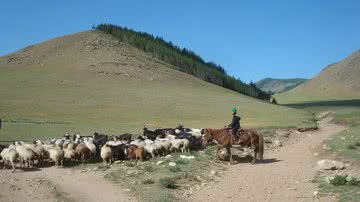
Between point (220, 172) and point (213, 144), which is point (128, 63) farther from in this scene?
point (220, 172)

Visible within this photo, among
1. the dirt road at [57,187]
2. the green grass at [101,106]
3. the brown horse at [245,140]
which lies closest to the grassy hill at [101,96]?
the green grass at [101,106]

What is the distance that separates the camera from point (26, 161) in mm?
20062

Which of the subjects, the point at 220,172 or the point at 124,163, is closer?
the point at 220,172

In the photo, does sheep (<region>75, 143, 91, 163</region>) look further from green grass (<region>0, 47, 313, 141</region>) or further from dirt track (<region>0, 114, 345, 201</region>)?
green grass (<region>0, 47, 313, 141</region>)

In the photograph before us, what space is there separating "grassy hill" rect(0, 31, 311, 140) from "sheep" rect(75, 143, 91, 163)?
9.97 metres

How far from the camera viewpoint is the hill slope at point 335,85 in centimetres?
14338

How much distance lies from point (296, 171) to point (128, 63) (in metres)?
82.5

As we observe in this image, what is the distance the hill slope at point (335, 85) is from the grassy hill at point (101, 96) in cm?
5894

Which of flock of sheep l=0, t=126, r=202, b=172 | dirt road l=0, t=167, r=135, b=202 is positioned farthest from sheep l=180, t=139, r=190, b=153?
dirt road l=0, t=167, r=135, b=202

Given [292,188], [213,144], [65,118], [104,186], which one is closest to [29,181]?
[104,186]

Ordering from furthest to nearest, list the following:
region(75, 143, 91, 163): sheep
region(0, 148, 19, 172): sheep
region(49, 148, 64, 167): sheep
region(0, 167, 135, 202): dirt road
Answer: region(75, 143, 91, 163): sheep, region(49, 148, 64, 167): sheep, region(0, 148, 19, 172): sheep, region(0, 167, 135, 202): dirt road

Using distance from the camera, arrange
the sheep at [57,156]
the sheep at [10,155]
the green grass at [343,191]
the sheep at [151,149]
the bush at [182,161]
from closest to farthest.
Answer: the green grass at [343,191], the sheep at [10,155], the bush at [182,161], the sheep at [57,156], the sheep at [151,149]

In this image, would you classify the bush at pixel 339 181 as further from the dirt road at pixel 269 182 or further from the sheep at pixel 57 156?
the sheep at pixel 57 156

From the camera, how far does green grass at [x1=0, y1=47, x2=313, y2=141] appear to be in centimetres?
4044
